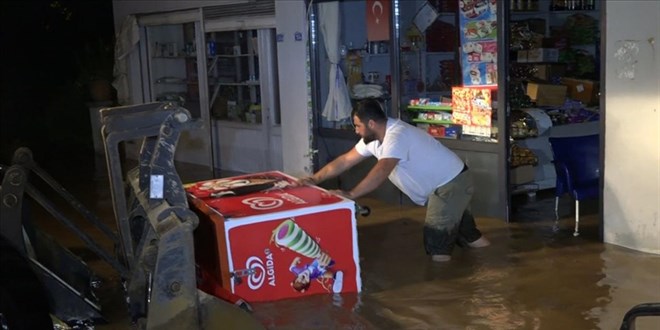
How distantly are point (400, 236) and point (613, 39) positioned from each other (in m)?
2.52

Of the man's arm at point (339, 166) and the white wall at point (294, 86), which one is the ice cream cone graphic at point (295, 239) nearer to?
the man's arm at point (339, 166)

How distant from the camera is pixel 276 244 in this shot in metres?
5.19

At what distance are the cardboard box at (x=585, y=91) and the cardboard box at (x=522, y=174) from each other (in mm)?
1127

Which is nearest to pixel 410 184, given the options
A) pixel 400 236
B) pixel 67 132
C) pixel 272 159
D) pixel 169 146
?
pixel 400 236

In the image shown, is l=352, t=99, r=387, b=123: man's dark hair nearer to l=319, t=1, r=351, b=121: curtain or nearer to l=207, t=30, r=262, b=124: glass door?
l=319, t=1, r=351, b=121: curtain

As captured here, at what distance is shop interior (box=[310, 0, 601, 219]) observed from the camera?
7.54m

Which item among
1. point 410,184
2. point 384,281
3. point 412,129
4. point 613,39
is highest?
point 613,39

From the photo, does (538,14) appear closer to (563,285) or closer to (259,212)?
(563,285)

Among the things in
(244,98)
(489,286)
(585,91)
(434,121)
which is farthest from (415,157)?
(244,98)

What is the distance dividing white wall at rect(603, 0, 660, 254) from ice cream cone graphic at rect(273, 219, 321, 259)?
2736mm

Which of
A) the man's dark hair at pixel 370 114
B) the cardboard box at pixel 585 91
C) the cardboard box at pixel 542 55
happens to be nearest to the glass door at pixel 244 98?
the cardboard box at pixel 542 55

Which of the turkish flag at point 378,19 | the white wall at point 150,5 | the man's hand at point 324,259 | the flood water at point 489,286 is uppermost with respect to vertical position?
the white wall at point 150,5

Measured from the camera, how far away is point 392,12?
27.1ft

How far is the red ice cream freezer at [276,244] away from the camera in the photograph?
5.09 meters
